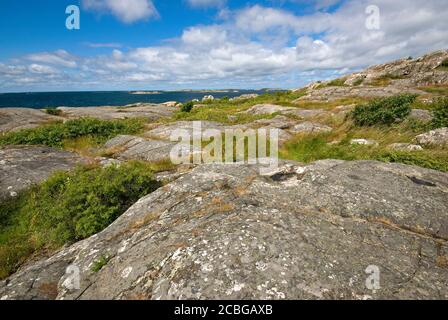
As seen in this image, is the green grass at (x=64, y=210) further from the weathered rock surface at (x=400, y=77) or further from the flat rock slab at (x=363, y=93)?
the weathered rock surface at (x=400, y=77)

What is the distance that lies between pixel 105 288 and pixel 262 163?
20.1 ft

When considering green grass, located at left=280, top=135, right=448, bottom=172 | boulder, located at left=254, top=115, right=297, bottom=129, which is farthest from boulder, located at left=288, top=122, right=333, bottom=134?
green grass, located at left=280, top=135, right=448, bottom=172

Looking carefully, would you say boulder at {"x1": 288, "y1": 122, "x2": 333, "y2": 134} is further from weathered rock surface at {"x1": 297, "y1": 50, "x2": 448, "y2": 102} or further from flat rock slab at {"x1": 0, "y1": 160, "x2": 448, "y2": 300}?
weathered rock surface at {"x1": 297, "y1": 50, "x2": 448, "y2": 102}

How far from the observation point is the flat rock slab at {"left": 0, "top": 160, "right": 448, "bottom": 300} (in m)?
3.93

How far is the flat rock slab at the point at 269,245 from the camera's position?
3930mm

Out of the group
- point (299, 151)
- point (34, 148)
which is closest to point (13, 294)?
point (34, 148)

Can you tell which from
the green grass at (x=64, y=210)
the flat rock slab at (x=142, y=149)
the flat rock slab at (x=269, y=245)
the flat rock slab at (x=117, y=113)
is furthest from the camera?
the flat rock slab at (x=117, y=113)

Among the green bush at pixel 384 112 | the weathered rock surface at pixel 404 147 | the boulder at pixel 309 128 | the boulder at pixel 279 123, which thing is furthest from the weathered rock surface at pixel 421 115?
the boulder at pixel 279 123

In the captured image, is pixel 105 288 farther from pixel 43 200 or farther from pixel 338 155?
pixel 338 155

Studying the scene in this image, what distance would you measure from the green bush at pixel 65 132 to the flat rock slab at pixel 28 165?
2381 mm

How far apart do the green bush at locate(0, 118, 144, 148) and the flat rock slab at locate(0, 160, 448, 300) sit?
13049mm

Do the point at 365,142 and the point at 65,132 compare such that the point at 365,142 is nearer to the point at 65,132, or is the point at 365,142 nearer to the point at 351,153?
the point at 351,153

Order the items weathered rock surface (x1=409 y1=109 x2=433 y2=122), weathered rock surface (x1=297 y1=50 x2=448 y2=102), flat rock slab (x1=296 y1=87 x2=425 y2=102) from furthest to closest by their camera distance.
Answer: weathered rock surface (x1=297 y1=50 x2=448 y2=102) → flat rock slab (x1=296 y1=87 x2=425 y2=102) → weathered rock surface (x1=409 y1=109 x2=433 y2=122)

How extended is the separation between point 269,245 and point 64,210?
19.8 feet
